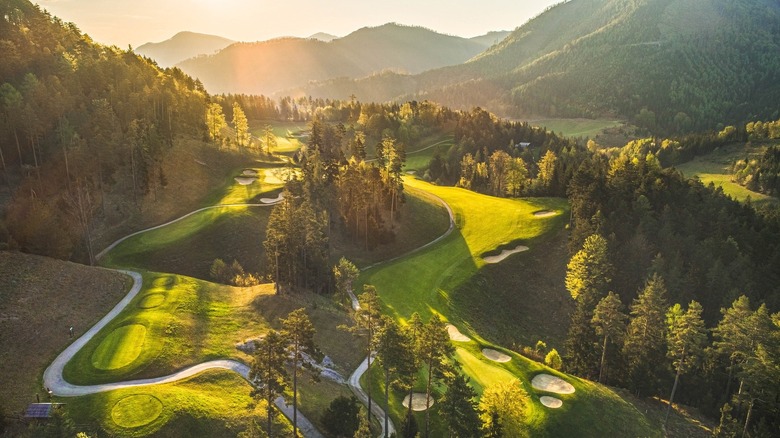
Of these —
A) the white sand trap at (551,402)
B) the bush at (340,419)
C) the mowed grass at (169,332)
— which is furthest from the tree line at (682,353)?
the mowed grass at (169,332)

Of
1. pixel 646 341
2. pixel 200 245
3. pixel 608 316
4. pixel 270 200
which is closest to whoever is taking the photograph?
pixel 608 316

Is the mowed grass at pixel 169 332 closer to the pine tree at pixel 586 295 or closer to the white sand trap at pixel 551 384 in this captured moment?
the white sand trap at pixel 551 384

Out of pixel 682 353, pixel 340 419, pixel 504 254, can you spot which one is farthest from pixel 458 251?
pixel 340 419

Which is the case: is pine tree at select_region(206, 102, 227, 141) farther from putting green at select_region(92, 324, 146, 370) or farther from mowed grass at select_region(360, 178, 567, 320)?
putting green at select_region(92, 324, 146, 370)

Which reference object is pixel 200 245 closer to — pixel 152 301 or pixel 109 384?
pixel 152 301

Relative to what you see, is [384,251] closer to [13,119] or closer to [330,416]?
[330,416]

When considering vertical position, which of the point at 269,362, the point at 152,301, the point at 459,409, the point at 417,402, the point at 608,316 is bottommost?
the point at 417,402
